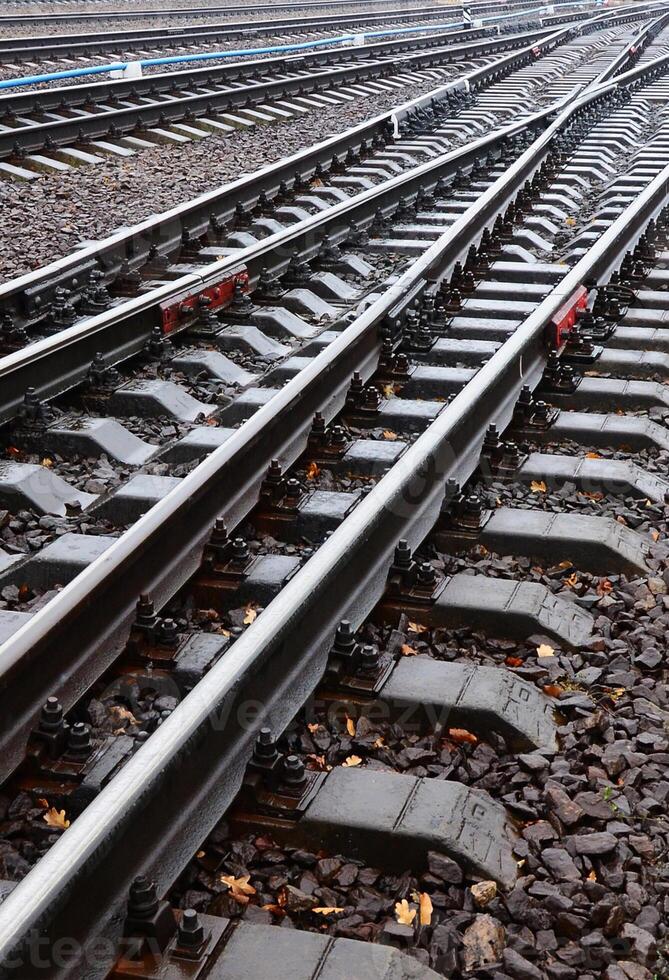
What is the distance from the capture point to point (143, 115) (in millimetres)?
14805

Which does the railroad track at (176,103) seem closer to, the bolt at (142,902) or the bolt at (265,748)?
the bolt at (265,748)

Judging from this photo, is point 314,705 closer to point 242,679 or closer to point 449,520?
point 242,679

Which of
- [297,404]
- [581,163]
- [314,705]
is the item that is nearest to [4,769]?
[314,705]

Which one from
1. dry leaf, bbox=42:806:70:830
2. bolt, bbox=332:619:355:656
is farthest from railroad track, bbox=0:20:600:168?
dry leaf, bbox=42:806:70:830

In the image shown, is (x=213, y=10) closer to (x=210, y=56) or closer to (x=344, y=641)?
(x=210, y=56)

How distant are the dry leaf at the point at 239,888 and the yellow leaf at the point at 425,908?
45cm

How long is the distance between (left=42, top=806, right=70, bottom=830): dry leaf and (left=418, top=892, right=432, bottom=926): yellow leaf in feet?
3.39

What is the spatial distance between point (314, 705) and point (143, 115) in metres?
12.6

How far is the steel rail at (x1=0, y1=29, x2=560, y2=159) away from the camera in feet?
42.8

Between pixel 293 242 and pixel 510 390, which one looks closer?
pixel 510 390

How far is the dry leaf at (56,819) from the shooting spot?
10.8 ft

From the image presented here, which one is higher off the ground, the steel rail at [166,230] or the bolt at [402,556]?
the bolt at [402,556]

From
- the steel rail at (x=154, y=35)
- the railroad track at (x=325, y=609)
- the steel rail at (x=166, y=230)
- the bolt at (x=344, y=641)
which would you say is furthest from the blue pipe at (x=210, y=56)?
the bolt at (x=344, y=641)

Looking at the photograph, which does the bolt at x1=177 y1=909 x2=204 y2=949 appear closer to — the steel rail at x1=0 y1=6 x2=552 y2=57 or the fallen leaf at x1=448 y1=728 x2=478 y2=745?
the fallen leaf at x1=448 y1=728 x2=478 y2=745
